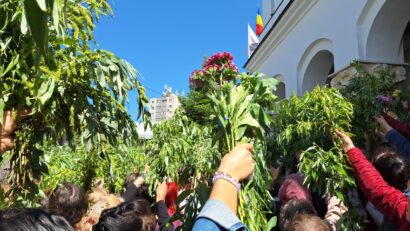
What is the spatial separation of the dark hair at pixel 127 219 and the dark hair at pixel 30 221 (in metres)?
1.25

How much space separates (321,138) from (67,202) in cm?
182

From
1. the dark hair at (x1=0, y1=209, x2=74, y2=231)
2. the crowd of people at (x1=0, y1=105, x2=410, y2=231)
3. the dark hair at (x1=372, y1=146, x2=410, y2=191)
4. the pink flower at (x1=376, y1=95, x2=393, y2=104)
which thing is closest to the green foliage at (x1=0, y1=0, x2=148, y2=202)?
the crowd of people at (x1=0, y1=105, x2=410, y2=231)

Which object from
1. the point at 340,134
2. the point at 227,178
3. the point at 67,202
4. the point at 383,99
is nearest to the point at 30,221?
the point at 227,178

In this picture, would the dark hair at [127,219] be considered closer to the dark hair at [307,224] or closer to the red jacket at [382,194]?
the dark hair at [307,224]

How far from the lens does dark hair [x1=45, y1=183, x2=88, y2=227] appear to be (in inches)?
105

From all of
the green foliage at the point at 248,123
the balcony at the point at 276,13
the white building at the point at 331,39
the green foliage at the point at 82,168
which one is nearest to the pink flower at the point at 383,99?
the green foliage at the point at 248,123

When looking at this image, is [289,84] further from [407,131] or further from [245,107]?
[245,107]

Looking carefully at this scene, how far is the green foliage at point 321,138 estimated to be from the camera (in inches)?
101

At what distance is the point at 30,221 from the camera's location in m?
1.14

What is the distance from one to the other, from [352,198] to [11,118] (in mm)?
2236

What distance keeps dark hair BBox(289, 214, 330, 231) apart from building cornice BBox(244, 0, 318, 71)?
7.97 m

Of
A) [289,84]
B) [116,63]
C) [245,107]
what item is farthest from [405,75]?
[116,63]

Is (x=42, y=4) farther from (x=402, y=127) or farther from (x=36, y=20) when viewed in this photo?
(x=402, y=127)

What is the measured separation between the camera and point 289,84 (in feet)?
35.3
